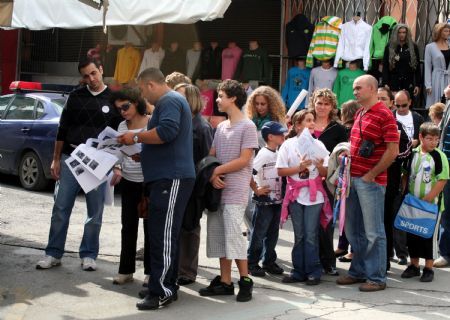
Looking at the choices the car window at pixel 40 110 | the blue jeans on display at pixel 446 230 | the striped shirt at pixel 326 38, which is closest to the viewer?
the blue jeans on display at pixel 446 230

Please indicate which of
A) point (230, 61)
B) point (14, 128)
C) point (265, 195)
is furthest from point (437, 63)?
point (14, 128)

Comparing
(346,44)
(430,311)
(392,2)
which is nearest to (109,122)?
(430,311)

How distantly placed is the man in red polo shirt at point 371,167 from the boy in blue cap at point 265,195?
2.57 ft

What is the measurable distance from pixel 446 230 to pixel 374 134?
7.13 feet

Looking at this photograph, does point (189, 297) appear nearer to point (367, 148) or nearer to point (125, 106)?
point (125, 106)

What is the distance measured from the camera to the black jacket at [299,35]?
47.5 feet

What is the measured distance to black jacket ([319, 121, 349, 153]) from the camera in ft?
Answer: 26.4

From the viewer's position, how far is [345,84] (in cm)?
1377

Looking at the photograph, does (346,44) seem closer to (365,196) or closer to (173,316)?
(365,196)

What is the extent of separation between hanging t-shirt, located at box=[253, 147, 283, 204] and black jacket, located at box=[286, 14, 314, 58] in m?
6.92

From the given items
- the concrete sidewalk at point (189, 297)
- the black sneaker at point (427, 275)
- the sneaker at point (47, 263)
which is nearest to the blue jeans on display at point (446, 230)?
the concrete sidewalk at point (189, 297)

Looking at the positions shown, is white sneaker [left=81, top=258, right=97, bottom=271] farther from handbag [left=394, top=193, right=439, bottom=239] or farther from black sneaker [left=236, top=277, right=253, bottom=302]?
handbag [left=394, top=193, right=439, bottom=239]

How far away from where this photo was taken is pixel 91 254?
797 centimetres

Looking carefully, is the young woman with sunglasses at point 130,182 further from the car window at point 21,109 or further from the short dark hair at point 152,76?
the car window at point 21,109
